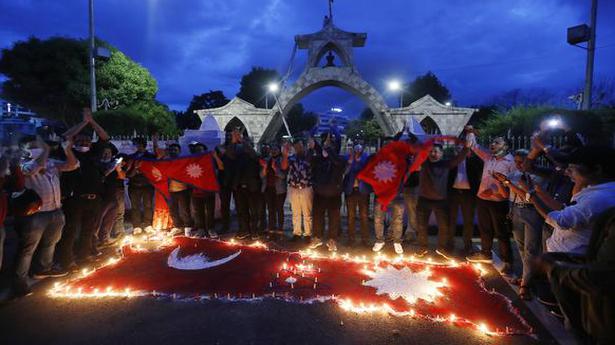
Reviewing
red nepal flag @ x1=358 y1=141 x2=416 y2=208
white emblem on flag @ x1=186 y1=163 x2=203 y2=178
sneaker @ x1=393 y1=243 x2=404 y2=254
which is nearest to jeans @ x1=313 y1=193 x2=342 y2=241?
red nepal flag @ x1=358 y1=141 x2=416 y2=208

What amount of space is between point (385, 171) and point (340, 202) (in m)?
1.03

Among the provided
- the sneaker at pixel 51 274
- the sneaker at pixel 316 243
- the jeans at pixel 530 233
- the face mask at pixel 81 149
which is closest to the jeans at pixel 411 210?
the sneaker at pixel 316 243

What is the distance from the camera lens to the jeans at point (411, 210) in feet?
21.6

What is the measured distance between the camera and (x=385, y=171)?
21.5 feet

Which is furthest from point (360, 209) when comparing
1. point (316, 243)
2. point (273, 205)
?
point (273, 205)

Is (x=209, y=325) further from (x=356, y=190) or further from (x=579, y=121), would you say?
(x=579, y=121)

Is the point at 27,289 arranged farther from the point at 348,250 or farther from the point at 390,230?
the point at 390,230

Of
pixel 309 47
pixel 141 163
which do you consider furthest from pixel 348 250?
pixel 309 47

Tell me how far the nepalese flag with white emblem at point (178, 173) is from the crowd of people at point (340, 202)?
0.17 m

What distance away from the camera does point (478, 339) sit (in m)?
3.56

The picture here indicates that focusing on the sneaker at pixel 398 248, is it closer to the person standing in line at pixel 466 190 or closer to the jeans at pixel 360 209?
the jeans at pixel 360 209

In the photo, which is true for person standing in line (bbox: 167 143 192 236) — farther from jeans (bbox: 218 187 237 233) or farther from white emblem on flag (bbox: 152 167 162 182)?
jeans (bbox: 218 187 237 233)

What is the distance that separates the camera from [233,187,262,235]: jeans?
728 cm

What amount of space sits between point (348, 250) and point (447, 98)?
60.6 m
